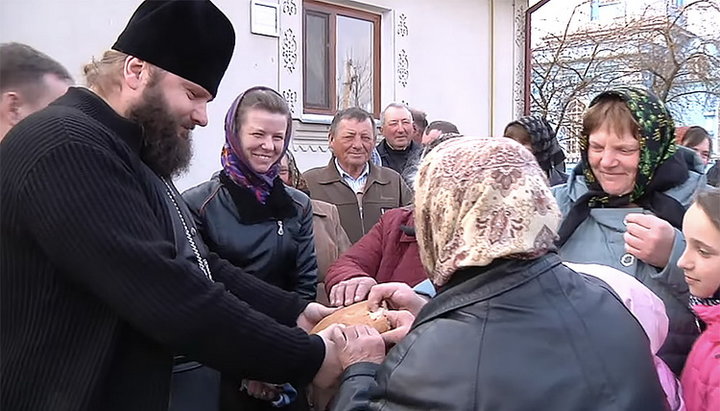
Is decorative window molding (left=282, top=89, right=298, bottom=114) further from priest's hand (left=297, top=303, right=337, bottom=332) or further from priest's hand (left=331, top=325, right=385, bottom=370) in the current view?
A: priest's hand (left=331, top=325, right=385, bottom=370)

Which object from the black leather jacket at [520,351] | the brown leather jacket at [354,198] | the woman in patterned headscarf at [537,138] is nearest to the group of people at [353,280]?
the black leather jacket at [520,351]

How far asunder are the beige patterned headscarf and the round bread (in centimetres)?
58

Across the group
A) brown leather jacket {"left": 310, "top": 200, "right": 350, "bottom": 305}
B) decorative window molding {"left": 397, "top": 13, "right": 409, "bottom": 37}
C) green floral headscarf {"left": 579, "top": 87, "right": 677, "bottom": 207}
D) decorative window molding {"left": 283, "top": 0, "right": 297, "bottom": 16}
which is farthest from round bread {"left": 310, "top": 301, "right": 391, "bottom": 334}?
decorative window molding {"left": 397, "top": 13, "right": 409, "bottom": 37}

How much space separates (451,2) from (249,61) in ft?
11.1

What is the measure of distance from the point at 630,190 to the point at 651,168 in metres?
0.10

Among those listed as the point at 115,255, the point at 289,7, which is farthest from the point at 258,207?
the point at 289,7

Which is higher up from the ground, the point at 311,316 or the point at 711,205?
the point at 711,205

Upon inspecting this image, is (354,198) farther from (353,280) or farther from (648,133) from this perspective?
(648,133)

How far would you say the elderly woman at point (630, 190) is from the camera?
2318mm

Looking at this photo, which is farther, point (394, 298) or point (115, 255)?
point (394, 298)

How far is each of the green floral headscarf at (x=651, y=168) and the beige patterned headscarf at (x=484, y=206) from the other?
3.25 ft

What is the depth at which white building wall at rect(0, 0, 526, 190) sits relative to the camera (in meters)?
5.33

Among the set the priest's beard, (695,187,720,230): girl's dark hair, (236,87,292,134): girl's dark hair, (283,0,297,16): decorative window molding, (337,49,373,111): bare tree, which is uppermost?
(283,0,297,16): decorative window molding

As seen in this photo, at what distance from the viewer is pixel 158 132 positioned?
1900 millimetres
